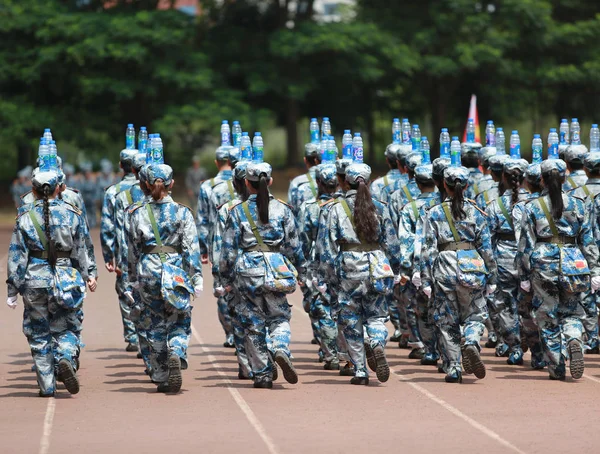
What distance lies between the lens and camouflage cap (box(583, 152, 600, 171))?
13258 mm

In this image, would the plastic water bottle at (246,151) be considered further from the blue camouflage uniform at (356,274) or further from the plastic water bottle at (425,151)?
the plastic water bottle at (425,151)

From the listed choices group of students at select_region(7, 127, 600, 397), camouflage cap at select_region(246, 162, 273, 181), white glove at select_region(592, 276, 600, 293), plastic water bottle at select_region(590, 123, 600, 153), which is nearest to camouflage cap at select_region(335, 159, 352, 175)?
group of students at select_region(7, 127, 600, 397)

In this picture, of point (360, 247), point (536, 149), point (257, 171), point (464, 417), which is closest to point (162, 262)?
point (257, 171)

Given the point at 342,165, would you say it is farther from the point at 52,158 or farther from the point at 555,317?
the point at 52,158

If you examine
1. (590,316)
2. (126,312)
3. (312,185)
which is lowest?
(126,312)

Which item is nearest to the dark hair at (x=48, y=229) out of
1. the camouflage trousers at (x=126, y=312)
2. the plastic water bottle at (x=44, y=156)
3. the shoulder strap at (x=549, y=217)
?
the plastic water bottle at (x=44, y=156)

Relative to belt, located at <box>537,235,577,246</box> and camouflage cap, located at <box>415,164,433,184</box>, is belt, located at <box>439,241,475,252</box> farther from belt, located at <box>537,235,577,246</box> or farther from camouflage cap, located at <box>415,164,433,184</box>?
camouflage cap, located at <box>415,164,433,184</box>

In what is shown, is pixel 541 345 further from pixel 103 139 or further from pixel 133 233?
pixel 103 139

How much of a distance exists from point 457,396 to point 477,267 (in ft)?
4.18

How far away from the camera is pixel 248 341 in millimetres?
11391

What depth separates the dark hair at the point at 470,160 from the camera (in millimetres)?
14695

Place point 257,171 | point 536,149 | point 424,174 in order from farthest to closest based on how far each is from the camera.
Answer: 1. point 536,149
2. point 424,174
3. point 257,171

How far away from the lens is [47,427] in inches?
383

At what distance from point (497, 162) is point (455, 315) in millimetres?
2636
